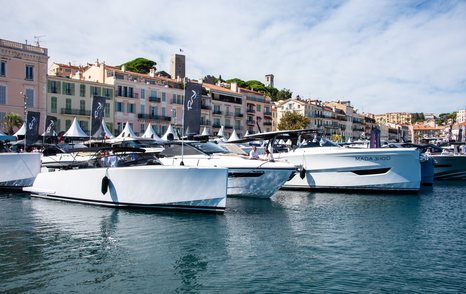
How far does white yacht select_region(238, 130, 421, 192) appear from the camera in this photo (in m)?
25.3

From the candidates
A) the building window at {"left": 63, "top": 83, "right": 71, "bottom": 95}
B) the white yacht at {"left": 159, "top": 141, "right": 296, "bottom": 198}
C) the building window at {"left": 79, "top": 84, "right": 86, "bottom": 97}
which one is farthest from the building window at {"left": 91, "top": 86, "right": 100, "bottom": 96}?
the white yacht at {"left": 159, "top": 141, "right": 296, "bottom": 198}

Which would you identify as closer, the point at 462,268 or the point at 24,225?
the point at 462,268

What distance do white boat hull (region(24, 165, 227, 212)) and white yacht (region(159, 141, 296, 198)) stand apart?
3206mm

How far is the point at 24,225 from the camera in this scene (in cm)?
1536

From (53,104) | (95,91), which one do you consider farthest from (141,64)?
(53,104)

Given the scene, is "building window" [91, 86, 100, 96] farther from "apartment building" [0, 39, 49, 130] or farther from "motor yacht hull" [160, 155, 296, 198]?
"motor yacht hull" [160, 155, 296, 198]

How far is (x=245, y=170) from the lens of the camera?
68.8 feet

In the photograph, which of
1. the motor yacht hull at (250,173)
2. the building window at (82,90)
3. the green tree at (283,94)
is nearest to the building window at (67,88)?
the building window at (82,90)

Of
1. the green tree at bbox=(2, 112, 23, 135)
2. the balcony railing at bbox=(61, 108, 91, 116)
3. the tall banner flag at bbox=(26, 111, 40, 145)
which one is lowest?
the tall banner flag at bbox=(26, 111, 40, 145)

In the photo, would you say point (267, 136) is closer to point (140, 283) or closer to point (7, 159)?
point (7, 159)

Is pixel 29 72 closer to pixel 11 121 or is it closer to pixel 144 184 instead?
pixel 11 121

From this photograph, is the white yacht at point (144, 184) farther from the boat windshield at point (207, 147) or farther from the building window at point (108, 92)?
the building window at point (108, 92)

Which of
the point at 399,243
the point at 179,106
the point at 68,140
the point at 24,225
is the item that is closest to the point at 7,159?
the point at 24,225

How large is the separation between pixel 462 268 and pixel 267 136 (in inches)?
614
